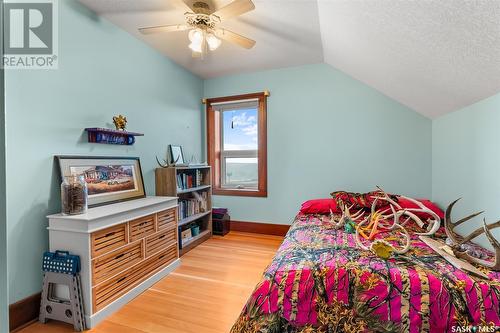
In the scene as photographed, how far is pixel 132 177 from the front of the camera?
8.54 ft

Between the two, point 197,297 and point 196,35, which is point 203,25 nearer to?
point 196,35

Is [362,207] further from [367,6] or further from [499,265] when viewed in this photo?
[367,6]

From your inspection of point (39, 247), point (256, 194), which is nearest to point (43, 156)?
point (39, 247)

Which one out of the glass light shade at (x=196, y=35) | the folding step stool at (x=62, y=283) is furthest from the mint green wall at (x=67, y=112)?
the glass light shade at (x=196, y=35)

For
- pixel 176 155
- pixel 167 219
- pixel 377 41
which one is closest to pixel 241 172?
pixel 176 155

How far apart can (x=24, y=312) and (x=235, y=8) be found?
2.79m

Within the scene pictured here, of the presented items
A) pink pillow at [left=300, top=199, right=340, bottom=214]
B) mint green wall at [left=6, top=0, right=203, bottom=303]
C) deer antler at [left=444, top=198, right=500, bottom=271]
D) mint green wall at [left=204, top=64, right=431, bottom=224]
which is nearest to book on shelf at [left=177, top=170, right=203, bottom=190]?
mint green wall at [left=6, top=0, right=203, bottom=303]

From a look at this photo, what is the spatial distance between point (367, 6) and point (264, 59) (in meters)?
1.77

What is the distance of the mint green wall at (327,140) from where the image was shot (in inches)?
121

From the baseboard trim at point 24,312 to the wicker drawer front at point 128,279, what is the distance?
1.66ft

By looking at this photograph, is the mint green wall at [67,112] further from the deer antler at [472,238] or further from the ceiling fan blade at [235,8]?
the deer antler at [472,238]

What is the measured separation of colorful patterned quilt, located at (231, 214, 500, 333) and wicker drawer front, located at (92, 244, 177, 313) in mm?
1162

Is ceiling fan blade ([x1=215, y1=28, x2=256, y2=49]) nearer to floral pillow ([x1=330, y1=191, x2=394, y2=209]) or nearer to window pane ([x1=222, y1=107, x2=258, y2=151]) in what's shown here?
window pane ([x1=222, y1=107, x2=258, y2=151])

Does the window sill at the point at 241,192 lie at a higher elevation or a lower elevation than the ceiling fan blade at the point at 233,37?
lower
